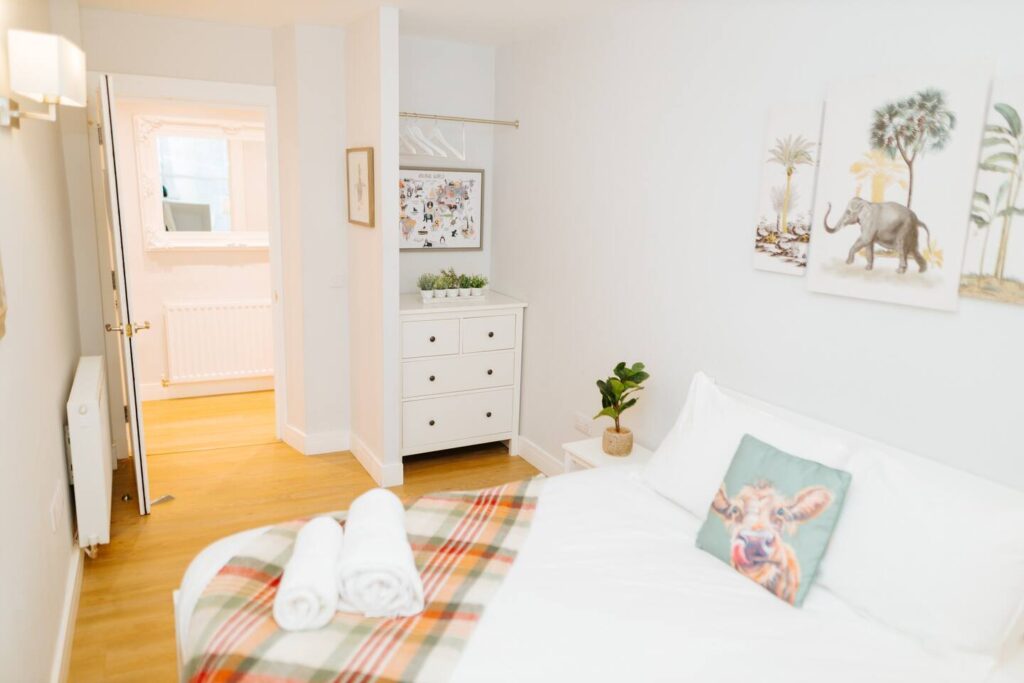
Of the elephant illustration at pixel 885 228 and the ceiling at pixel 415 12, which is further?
the ceiling at pixel 415 12

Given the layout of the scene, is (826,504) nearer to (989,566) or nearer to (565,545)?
(989,566)

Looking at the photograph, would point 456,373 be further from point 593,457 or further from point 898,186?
point 898,186

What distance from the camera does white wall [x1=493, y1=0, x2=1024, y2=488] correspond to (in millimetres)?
1986

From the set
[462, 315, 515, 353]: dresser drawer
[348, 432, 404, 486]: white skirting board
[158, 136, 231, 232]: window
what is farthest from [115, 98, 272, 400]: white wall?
[462, 315, 515, 353]: dresser drawer

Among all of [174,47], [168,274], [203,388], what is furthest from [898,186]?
[203,388]

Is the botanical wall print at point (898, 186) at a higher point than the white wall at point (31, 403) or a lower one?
higher

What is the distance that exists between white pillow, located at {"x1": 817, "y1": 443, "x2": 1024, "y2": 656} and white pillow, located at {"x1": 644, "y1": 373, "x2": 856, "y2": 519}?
0.15m

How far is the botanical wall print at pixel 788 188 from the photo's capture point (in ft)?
7.81

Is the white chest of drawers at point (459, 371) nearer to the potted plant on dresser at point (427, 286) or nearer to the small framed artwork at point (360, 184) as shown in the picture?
the potted plant on dresser at point (427, 286)

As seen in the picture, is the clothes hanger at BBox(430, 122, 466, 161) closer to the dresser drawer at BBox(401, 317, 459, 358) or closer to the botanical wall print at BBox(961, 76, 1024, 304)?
the dresser drawer at BBox(401, 317, 459, 358)

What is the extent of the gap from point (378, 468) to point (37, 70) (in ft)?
8.29

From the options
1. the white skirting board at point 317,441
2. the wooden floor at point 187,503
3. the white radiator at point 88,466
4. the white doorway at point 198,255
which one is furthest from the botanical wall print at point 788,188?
the white doorway at point 198,255

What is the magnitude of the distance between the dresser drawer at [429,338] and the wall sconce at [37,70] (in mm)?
2047

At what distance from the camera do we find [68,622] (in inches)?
97.7
